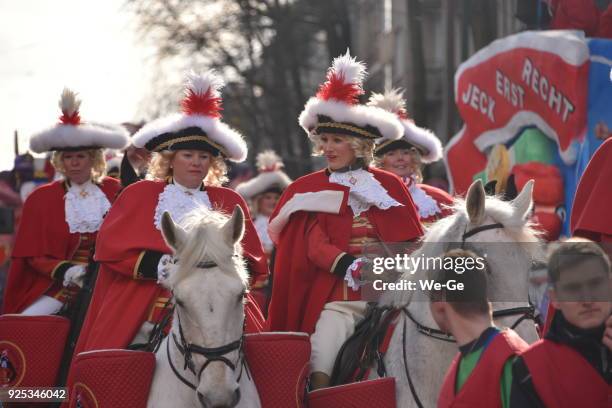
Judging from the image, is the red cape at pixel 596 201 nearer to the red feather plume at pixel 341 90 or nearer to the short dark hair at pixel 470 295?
the short dark hair at pixel 470 295

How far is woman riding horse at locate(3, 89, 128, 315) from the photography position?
980 cm

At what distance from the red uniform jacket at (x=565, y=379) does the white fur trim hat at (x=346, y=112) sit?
3.93 meters

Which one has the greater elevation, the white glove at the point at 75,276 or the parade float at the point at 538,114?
the parade float at the point at 538,114

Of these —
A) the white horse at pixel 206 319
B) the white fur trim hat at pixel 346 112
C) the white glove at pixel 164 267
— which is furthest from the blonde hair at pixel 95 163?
the white horse at pixel 206 319

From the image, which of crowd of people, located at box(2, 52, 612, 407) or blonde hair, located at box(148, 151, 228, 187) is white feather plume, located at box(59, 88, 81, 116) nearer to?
crowd of people, located at box(2, 52, 612, 407)

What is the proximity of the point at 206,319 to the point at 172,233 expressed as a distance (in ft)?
1.79

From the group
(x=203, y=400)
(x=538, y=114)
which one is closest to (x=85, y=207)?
(x=203, y=400)

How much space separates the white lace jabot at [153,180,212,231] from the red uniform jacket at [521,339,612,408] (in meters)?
3.66

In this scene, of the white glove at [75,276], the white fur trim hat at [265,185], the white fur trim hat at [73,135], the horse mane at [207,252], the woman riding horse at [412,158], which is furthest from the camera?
the white fur trim hat at [265,185]

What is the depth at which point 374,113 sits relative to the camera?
846 cm

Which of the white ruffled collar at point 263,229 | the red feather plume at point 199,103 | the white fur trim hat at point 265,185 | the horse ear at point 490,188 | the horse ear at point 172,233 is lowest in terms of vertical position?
the white ruffled collar at point 263,229

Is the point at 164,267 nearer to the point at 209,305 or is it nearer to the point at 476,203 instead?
the point at 209,305

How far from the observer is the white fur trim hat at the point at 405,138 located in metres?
10.4

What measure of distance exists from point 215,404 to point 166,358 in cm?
83
